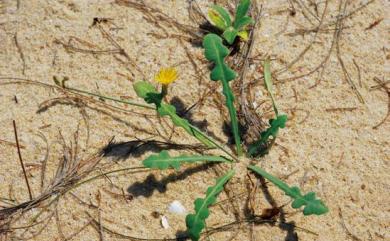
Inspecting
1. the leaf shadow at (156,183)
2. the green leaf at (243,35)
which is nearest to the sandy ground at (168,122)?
the leaf shadow at (156,183)

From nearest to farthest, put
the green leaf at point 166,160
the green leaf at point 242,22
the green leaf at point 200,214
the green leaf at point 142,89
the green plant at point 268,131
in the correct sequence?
the green leaf at point 200,214 < the green leaf at point 166,160 < the green plant at point 268,131 < the green leaf at point 142,89 < the green leaf at point 242,22

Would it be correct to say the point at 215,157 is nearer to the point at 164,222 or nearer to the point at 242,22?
the point at 164,222

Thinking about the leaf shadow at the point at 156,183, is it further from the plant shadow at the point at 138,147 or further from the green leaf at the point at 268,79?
the green leaf at the point at 268,79

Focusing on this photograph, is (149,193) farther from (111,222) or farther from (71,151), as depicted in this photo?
(71,151)

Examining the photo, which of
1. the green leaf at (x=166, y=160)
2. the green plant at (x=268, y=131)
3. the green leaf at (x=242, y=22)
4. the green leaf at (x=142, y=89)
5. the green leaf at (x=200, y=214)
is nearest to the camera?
the green leaf at (x=200, y=214)

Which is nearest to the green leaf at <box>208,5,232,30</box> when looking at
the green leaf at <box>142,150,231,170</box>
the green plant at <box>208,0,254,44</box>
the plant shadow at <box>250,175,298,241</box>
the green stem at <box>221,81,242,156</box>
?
the green plant at <box>208,0,254,44</box>

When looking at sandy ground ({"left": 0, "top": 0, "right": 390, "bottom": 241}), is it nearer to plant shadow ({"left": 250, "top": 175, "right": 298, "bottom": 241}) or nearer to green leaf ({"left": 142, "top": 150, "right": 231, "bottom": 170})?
plant shadow ({"left": 250, "top": 175, "right": 298, "bottom": 241})

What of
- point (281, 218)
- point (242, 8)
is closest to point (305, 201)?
point (281, 218)

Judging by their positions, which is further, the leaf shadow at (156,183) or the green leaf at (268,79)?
the green leaf at (268,79)
